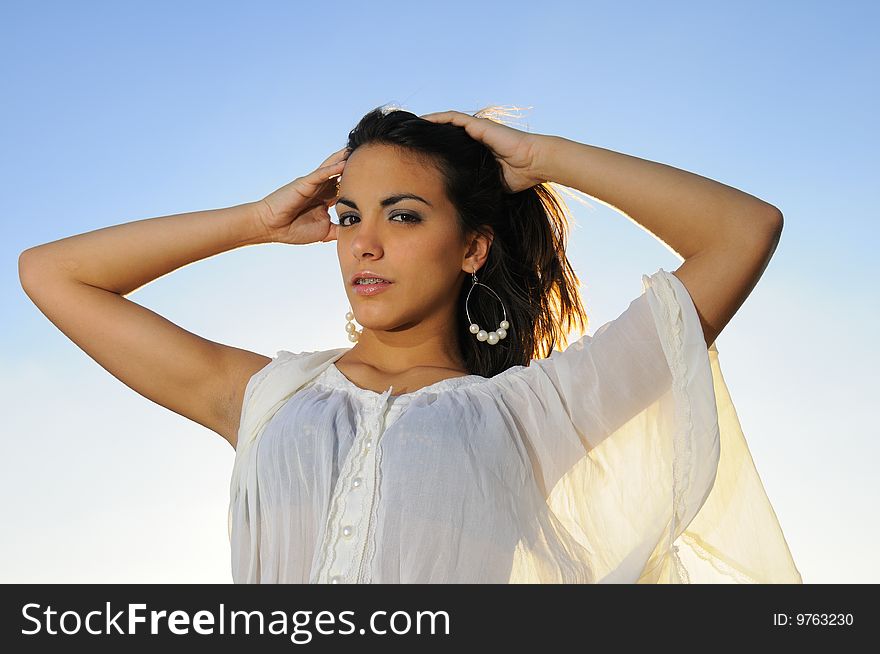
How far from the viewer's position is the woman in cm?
231

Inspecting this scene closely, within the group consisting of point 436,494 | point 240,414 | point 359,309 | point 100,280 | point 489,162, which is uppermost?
point 489,162

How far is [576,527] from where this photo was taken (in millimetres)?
2422

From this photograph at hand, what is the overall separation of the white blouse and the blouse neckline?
0.07 meters

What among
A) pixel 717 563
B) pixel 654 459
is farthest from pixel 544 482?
pixel 717 563

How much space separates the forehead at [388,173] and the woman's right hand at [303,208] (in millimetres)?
131

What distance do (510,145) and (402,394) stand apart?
0.79m

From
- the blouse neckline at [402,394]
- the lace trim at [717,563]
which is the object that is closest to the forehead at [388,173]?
the blouse neckline at [402,394]

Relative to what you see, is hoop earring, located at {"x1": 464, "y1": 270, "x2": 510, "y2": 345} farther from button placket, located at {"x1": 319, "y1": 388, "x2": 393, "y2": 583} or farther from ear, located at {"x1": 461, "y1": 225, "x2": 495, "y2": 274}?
button placket, located at {"x1": 319, "y1": 388, "x2": 393, "y2": 583}

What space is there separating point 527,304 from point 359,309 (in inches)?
23.0

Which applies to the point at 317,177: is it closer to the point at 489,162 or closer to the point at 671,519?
the point at 489,162

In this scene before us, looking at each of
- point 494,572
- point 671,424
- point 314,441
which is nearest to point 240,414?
point 314,441

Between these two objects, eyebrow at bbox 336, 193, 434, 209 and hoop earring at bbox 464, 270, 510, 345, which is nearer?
eyebrow at bbox 336, 193, 434, 209

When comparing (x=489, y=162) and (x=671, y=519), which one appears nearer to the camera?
(x=671, y=519)

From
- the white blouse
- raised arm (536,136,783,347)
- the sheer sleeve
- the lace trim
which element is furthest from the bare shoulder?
the lace trim
